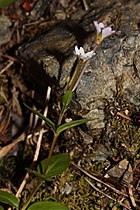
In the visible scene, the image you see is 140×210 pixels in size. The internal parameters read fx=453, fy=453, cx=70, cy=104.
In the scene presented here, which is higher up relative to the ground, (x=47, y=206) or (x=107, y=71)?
(x=107, y=71)

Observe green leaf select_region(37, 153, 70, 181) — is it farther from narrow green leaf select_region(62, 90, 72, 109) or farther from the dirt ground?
narrow green leaf select_region(62, 90, 72, 109)

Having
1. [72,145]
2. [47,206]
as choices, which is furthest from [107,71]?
[47,206]

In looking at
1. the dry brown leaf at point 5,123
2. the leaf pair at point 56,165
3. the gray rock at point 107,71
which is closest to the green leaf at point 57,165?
the leaf pair at point 56,165

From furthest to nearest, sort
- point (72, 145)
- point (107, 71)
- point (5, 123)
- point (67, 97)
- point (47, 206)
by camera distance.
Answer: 1. point (5, 123)
2. point (72, 145)
3. point (107, 71)
4. point (47, 206)
5. point (67, 97)

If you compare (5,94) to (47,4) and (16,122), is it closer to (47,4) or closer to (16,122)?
(16,122)

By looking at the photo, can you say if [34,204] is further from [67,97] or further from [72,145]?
[67,97]

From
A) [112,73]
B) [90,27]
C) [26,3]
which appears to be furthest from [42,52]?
[26,3]

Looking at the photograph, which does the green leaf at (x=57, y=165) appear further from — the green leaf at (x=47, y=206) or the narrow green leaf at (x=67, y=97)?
the narrow green leaf at (x=67, y=97)
